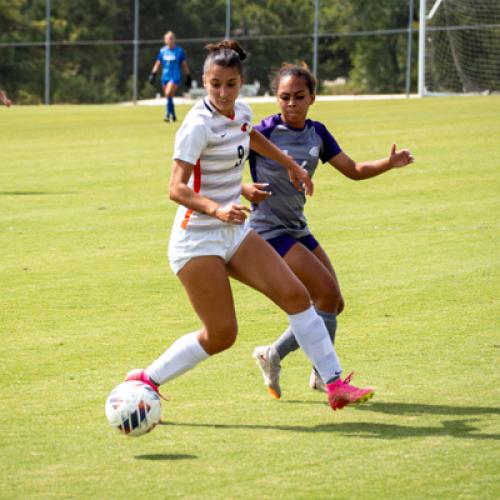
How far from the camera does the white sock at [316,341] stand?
6.47 meters

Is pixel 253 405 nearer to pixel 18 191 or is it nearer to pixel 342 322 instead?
pixel 342 322

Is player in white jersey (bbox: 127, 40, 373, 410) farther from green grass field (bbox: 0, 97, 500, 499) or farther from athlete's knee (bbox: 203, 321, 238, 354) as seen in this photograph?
green grass field (bbox: 0, 97, 500, 499)

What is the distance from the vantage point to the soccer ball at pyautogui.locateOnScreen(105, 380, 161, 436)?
599 cm

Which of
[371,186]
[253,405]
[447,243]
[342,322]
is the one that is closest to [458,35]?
[371,186]

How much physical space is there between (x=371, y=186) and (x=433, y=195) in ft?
4.36

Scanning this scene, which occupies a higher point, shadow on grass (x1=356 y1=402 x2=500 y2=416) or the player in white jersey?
the player in white jersey

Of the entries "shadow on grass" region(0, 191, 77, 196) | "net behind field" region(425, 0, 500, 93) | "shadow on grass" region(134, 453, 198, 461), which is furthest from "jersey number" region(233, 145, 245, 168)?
"net behind field" region(425, 0, 500, 93)

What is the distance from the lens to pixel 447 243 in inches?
510

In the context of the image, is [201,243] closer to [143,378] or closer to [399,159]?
[143,378]

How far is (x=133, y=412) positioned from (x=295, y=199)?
183 centimetres

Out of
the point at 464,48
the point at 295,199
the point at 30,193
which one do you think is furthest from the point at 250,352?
the point at 464,48

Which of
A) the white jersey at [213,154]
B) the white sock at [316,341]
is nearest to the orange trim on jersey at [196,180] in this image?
the white jersey at [213,154]

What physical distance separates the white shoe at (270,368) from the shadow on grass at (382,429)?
2.04 feet

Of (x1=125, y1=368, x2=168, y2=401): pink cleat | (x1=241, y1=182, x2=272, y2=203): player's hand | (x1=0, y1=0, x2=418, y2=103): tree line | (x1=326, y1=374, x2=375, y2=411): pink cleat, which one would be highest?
(x1=241, y1=182, x2=272, y2=203): player's hand
